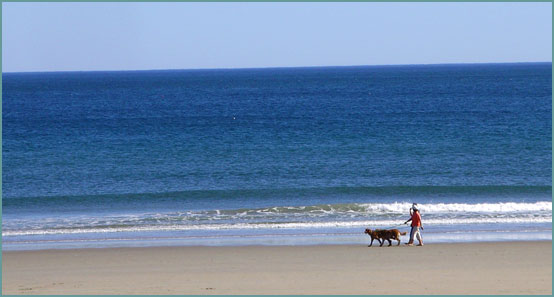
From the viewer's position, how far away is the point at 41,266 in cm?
1612

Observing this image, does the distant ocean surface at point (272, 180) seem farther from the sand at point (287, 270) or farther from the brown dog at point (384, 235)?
the sand at point (287, 270)

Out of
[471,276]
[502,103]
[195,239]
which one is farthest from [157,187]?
[502,103]

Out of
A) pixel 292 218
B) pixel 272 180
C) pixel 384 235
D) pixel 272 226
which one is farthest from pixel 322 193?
pixel 384 235

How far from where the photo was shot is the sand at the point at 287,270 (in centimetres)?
1390

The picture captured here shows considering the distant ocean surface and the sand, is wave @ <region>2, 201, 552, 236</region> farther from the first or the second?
the sand

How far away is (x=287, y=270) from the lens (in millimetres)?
15336

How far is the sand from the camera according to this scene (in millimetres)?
13898

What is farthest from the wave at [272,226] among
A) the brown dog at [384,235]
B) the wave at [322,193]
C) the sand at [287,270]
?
the wave at [322,193]

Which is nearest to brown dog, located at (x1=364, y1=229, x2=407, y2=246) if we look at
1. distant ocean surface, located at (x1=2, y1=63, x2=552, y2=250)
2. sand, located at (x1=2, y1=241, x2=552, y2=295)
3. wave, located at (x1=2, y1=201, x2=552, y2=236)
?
sand, located at (x1=2, y1=241, x2=552, y2=295)

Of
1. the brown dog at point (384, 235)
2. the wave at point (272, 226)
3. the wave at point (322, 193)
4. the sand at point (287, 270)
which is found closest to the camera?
the sand at point (287, 270)

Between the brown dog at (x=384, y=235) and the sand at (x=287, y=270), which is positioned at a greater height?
the brown dog at (x=384, y=235)

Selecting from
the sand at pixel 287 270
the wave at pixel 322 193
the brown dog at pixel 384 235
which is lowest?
the wave at pixel 322 193

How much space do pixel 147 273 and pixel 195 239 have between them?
3.95 metres

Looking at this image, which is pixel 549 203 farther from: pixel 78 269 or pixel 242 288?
pixel 78 269
